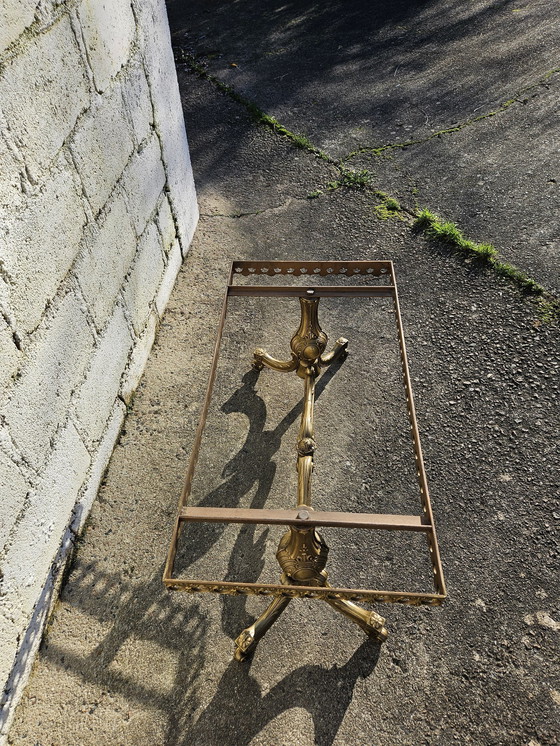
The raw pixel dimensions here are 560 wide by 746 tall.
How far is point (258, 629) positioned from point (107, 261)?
66.4 inches

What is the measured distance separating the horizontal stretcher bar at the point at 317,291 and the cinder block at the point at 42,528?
2.95ft

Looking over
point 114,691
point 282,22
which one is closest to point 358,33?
point 282,22

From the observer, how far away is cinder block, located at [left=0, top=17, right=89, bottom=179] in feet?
6.02

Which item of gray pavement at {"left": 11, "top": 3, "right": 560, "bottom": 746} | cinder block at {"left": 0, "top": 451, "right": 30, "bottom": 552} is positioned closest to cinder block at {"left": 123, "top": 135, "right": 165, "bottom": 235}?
gray pavement at {"left": 11, "top": 3, "right": 560, "bottom": 746}

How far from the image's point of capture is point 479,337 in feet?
10.6

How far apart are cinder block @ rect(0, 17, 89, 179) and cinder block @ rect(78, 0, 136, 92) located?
140 millimetres

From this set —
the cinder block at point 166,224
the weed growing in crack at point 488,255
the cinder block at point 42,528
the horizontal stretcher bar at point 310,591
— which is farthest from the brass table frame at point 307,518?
the weed growing in crack at point 488,255

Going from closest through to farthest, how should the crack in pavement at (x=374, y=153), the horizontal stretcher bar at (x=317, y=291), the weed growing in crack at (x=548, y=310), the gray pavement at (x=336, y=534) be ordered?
the gray pavement at (x=336, y=534) < the horizontal stretcher bar at (x=317, y=291) < the weed growing in crack at (x=548, y=310) < the crack in pavement at (x=374, y=153)

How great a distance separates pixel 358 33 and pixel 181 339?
516 centimetres

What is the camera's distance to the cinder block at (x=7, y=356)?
5.98 ft

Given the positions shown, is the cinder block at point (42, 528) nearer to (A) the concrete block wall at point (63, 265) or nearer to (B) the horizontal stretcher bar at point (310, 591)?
(A) the concrete block wall at point (63, 265)

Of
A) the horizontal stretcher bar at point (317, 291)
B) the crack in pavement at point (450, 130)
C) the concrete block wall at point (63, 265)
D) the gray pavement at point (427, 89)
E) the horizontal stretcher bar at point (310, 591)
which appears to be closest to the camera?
the horizontal stretcher bar at point (310, 591)

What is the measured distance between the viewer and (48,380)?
2113 mm

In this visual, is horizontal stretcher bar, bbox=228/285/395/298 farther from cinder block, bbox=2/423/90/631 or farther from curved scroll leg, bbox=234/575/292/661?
curved scroll leg, bbox=234/575/292/661
